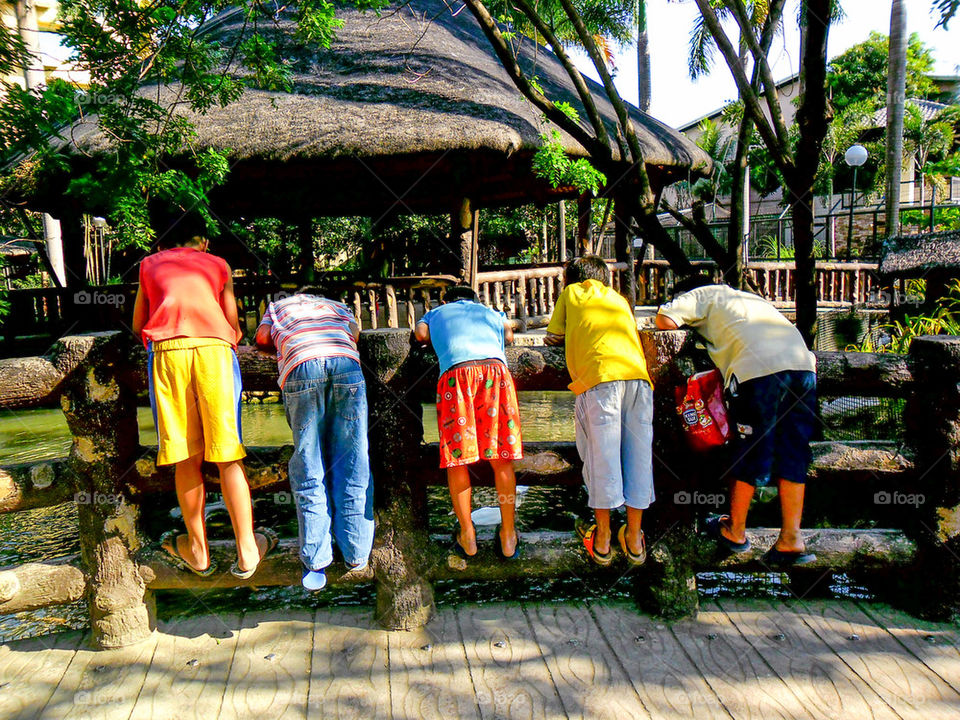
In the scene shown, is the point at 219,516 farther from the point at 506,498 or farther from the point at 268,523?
the point at 506,498

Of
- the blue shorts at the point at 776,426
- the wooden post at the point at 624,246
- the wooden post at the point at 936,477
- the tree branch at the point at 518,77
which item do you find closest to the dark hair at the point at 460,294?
the blue shorts at the point at 776,426

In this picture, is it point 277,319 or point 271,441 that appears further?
point 271,441

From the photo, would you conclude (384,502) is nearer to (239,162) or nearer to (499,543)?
(499,543)

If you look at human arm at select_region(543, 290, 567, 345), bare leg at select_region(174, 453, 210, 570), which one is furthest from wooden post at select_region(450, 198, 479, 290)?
bare leg at select_region(174, 453, 210, 570)

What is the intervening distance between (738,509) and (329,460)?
1751 millimetres

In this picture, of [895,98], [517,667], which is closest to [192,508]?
[517,667]

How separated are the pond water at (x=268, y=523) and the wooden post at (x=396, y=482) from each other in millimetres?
795

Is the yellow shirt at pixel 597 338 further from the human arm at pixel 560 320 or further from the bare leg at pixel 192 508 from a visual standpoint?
the bare leg at pixel 192 508

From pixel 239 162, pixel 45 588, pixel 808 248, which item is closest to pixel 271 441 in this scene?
pixel 239 162

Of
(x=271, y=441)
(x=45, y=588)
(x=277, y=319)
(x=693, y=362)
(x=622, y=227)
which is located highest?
(x=622, y=227)

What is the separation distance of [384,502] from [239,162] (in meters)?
6.87

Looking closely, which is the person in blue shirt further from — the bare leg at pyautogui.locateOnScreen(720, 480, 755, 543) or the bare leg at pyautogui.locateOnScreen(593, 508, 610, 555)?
the bare leg at pyautogui.locateOnScreen(720, 480, 755, 543)

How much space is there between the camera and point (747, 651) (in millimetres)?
2811

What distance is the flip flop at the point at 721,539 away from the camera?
3.08 metres
